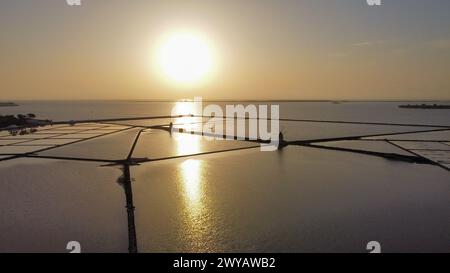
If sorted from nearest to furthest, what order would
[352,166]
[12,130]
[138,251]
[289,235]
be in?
[138,251] → [289,235] → [352,166] → [12,130]

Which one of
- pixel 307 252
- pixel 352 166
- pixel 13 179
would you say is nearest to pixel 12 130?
pixel 13 179

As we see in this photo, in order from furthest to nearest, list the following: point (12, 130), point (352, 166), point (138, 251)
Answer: point (12, 130)
point (352, 166)
point (138, 251)

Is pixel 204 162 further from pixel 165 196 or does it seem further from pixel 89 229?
pixel 89 229

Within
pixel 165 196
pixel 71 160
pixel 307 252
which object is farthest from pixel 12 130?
pixel 307 252
